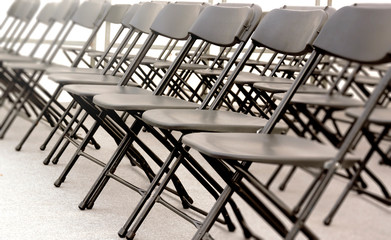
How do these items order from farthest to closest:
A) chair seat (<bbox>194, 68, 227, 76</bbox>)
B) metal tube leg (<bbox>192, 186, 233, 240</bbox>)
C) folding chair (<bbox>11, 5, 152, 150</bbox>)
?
chair seat (<bbox>194, 68, 227, 76</bbox>)
folding chair (<bbox>11, 5, 152, 150</bbox>)
metal tube leg (<bbox>192, 186, 233, 240</bbox>)

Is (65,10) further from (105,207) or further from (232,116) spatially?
(232,116)

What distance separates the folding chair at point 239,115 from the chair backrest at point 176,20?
1.95 ft

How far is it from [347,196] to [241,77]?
7.32ft

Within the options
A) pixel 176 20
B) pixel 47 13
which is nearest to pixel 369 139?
pixel 176 20

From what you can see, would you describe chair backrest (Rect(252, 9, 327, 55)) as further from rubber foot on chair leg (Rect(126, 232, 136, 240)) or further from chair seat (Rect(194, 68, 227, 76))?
chair seat (Rect(194, 68, 227, 76))

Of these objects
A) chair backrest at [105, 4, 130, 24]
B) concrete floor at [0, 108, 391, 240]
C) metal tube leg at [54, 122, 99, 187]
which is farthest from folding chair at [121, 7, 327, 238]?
chair backrest at [105, 4, 130, 24]

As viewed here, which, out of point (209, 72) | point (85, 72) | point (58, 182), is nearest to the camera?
point (58, 182)

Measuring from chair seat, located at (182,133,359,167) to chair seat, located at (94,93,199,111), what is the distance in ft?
1.87

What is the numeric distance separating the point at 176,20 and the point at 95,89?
60 cm

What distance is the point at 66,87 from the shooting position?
10.8 ft

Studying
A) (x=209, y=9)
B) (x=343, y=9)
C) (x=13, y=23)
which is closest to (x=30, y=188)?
(x=209, y=9)

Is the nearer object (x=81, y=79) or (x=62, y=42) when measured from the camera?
(x=81, y=79)

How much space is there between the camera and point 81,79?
11.9 ft

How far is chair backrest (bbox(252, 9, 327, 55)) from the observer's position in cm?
259
